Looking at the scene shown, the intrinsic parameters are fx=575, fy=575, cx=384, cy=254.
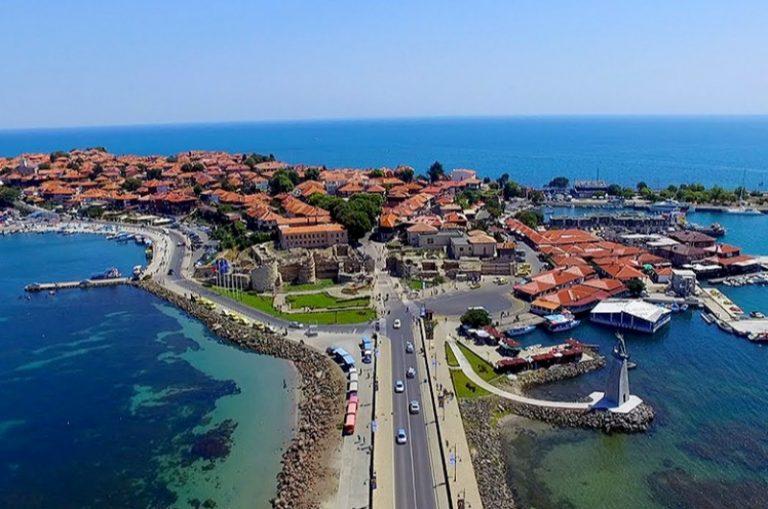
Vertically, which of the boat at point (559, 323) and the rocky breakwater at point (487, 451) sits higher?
the boat at point (559, 323)

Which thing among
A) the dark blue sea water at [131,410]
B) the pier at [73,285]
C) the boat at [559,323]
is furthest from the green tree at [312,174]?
the boat at [559,323]

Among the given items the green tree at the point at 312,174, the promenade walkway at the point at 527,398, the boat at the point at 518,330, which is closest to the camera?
the promenade walkway at the point at 527,398

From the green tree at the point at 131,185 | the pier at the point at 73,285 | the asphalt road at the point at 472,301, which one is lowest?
the pier at the point at 73,285

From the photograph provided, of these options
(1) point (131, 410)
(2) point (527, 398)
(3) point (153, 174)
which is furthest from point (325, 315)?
(3) point (153, 174)

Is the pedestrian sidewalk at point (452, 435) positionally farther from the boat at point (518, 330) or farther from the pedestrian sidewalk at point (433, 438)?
the boat at point (518, 330)

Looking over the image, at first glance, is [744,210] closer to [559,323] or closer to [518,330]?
[559,323]

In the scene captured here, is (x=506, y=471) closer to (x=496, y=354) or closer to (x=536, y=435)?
(x=536, y=435)

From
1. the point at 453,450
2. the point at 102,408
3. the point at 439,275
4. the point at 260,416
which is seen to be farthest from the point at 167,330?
the point at 453,450
